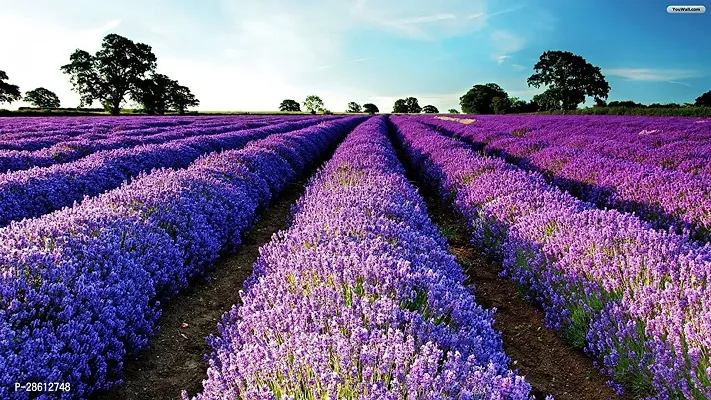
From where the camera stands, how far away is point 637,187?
618cm

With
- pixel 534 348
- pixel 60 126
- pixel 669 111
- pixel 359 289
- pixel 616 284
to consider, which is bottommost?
pixel 534 348

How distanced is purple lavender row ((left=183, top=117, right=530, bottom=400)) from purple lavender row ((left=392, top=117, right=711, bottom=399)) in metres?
0.93

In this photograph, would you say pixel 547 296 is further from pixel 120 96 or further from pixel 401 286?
pixel 120 96

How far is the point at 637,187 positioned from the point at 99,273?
6.48m

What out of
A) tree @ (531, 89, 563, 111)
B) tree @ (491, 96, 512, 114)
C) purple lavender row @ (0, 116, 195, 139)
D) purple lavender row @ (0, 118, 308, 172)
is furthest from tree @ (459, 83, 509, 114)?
purple lavender row @ (0, 118, 308, 172)

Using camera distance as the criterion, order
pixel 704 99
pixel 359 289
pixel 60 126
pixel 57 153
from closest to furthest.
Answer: pixel 359 289, pixel 57 153, pixel 60 126, pixel 704 99

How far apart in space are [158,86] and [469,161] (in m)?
64.1

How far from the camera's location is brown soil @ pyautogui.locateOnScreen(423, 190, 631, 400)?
3.06 meters

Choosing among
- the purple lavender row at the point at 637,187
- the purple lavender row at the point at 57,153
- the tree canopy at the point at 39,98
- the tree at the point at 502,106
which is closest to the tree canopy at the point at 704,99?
the tree at the point at 502,106

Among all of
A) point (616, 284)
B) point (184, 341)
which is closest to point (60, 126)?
point (184, 341)

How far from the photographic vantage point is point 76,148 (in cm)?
1078

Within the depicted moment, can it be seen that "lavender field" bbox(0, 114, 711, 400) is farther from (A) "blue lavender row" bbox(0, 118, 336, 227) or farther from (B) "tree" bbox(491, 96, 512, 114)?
(B) "tree" bbox(491, 96, 512, 114)

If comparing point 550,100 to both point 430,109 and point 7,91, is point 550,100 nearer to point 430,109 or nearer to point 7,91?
point 430,109

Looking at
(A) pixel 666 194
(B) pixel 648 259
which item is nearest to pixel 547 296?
(B) pixel 648 259
